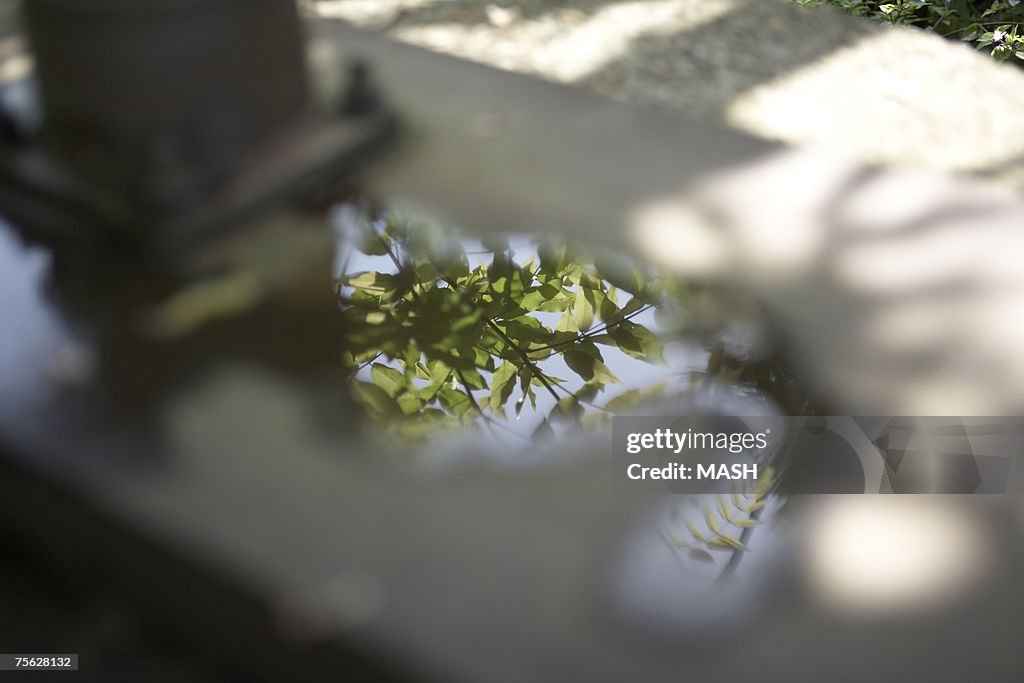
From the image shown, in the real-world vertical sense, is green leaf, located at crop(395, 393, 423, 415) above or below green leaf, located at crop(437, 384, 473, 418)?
above

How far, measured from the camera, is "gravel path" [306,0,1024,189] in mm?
2377

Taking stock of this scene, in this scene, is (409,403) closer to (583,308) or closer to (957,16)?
(583,308)

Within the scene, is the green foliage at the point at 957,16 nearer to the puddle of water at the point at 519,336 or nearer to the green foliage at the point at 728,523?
the puddle of water at the point at 519,336

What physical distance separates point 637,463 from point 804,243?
0.59 metres

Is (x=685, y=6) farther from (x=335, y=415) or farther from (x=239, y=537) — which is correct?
(x=239, y=537)

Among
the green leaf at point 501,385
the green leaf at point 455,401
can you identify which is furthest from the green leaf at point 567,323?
the green leaf at point 455,401

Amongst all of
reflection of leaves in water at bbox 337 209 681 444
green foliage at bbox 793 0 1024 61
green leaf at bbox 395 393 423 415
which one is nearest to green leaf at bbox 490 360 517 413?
reflection of leaves in water at bbox 337 209 681 444

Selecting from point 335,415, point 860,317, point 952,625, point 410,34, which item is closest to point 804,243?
point 860,317

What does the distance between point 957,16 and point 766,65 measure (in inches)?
49.0

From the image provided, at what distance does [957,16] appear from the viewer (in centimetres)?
345

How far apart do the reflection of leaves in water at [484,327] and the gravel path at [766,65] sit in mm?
938

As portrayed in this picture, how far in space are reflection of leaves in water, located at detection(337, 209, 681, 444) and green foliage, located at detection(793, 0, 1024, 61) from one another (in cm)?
217

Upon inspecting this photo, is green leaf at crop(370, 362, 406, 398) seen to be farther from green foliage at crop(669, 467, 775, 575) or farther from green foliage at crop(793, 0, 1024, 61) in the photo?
green foliage at crop(793, 0, 1024, 61)

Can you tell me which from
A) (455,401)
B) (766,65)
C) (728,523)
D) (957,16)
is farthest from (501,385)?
(957,16)
